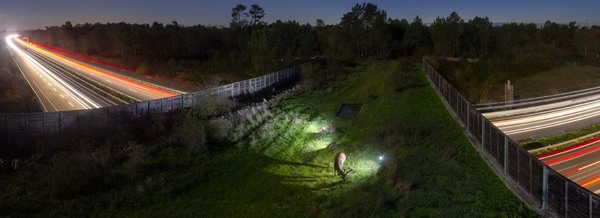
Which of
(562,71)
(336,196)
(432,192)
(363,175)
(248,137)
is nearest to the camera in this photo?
(432,192)

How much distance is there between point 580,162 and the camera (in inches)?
761

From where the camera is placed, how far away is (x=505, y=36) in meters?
77.9

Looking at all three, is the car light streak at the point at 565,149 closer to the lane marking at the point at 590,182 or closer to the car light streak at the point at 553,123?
the car light streak at the point at 553,123

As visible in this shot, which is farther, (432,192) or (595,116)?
(595,116)

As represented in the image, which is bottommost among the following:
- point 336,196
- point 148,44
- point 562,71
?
point 336,196

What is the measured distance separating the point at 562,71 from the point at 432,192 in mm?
42631

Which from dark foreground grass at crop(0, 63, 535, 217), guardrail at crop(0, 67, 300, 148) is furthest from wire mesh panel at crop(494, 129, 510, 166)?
guardrail at crop(0, 67, 300, 148)

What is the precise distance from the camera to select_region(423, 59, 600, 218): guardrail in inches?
337

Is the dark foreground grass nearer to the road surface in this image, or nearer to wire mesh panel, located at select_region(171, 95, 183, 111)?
the road surface

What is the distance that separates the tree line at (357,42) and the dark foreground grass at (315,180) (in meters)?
42.7

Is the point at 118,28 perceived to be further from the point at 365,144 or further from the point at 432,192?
the point at 432,192

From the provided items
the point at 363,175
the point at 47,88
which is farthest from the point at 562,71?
the point at 47,88

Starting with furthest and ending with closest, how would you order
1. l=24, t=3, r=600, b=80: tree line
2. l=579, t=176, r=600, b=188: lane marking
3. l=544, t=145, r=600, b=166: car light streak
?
l=24, t=3, r=600, b=80: tree line → l=544, t=145, r=600, b=166: car light streak → l=579, t=176, r=600, b=188: lane marking

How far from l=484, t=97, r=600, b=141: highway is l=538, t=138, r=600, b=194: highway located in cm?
206
